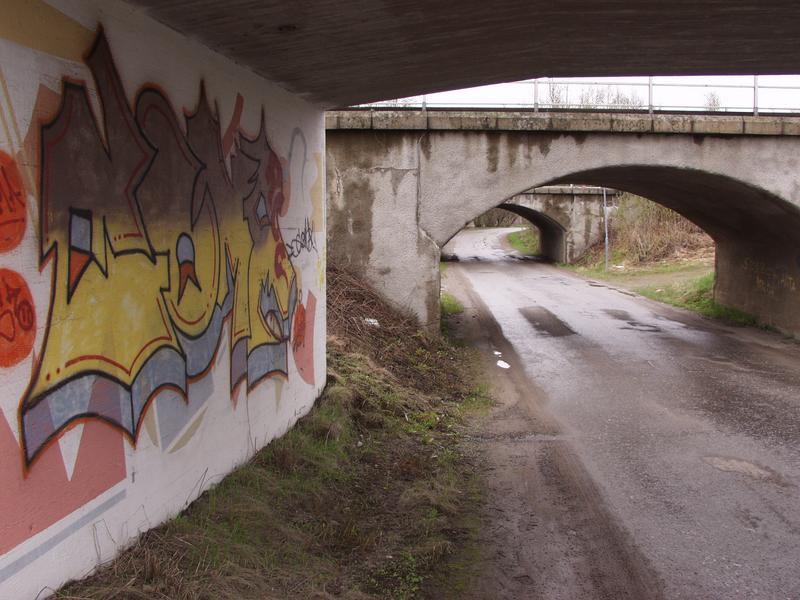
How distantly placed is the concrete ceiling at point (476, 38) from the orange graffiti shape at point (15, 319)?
1734mm

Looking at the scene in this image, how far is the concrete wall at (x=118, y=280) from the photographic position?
2848 millimetres

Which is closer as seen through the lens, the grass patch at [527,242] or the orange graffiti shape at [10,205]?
the orange graffiti shape at [10,205]

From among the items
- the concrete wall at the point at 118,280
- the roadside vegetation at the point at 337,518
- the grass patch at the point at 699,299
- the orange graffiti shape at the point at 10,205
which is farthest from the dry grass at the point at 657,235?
the orange graffiti shape at the point at 10,205

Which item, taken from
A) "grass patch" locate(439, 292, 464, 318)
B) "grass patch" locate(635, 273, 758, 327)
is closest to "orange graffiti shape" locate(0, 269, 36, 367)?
"grass patch" locate(439, 292, 464, 318)

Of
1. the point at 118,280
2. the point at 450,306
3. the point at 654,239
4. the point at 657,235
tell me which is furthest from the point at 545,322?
the point at 657,235

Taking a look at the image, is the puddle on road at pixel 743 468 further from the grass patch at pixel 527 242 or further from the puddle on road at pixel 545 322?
the grass patch at pixel 527 242

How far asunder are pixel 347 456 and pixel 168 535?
238 centimetres

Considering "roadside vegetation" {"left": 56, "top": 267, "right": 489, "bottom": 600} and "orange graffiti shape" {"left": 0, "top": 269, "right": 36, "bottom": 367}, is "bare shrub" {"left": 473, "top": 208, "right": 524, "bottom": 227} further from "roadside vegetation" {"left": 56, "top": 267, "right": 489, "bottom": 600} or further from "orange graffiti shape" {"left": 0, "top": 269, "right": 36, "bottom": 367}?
"orange graffiti shape" {"left": 0, "top": 269, "right": 36, "bottom": 367}

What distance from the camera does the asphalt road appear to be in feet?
14.2

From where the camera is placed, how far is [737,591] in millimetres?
4078

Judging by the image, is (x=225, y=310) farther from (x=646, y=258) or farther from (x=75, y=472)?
(x=646, y=258)

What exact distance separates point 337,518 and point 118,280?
2.34 metres

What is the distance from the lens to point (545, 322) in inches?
607

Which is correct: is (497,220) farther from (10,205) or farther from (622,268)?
(10,205)
